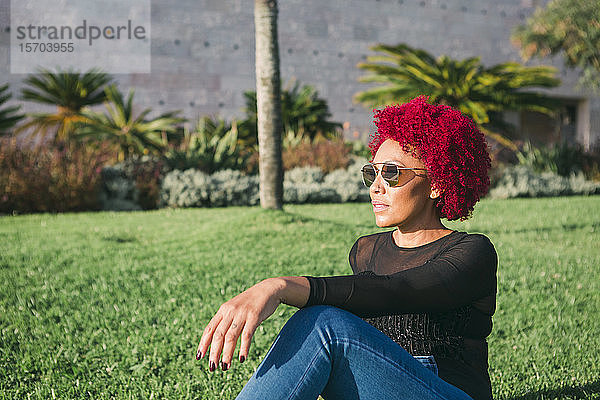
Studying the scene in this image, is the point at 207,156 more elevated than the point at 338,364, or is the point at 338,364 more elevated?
the point at 207,156

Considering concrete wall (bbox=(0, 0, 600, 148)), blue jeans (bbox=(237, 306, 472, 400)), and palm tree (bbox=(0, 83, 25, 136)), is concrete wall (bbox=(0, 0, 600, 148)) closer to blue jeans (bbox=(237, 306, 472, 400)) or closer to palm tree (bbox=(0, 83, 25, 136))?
palm tree (bbox=(0, 83, 25, 136))

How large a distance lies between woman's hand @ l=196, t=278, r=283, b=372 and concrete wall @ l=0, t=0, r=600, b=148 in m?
16.6

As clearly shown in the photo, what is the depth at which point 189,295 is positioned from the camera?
4.91 meters

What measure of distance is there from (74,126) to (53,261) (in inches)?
368

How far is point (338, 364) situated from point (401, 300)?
27cm

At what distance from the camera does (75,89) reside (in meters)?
15.4

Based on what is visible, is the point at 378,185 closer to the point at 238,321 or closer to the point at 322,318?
the point at 322,318

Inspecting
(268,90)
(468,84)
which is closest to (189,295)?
(268,90)

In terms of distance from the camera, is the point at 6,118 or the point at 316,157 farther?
the point at 6,118

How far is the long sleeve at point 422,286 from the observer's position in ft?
5.51

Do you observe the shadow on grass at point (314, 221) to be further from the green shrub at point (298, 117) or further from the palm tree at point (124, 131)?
the green shrub at point (298, 117)

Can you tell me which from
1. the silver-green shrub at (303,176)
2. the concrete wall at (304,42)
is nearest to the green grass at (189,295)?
the silver-green shrub at (303,176)

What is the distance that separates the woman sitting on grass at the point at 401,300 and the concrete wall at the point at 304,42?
53.1 ft

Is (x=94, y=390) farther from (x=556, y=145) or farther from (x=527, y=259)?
(x=556, y=145)
